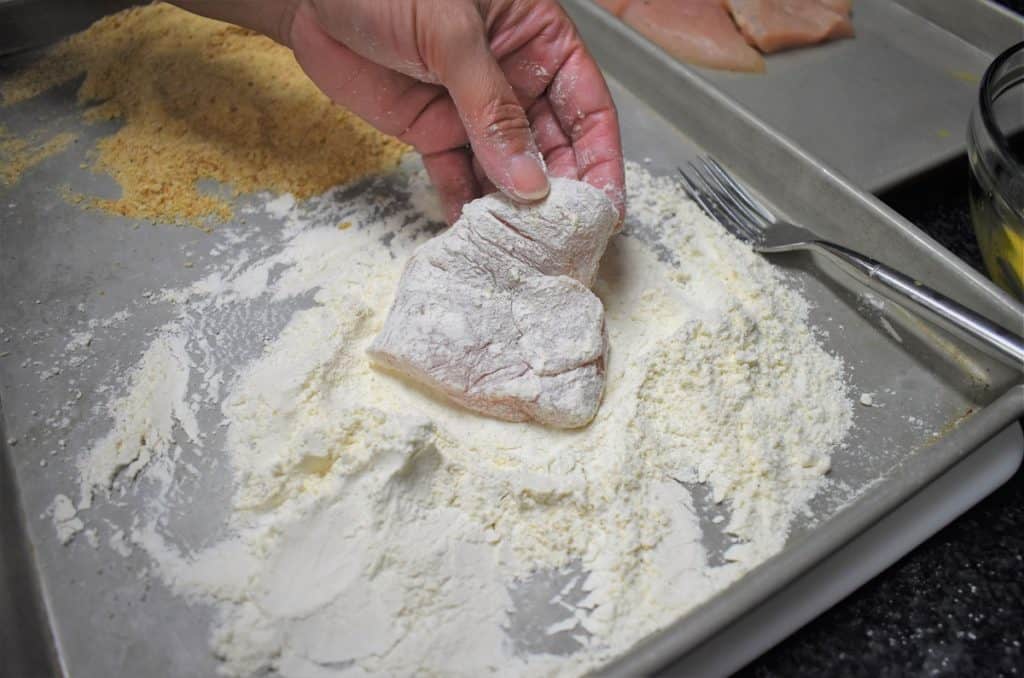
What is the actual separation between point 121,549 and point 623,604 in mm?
645

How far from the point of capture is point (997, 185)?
3.93 ft

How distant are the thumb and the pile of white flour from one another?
0.23m

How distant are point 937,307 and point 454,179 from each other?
80cm

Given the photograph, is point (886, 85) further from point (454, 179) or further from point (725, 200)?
point (454, 179)

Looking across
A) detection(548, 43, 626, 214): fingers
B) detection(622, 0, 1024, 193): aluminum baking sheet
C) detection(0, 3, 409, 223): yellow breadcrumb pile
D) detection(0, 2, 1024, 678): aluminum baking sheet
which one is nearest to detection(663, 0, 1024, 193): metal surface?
detection(622, 0, 1024, 193): aluminum baking sheet

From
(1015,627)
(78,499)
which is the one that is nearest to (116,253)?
(78,499)

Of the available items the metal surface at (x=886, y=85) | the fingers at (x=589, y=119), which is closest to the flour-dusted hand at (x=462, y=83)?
the fingers at (x=589, y=119)

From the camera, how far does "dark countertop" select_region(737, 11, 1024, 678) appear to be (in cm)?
92

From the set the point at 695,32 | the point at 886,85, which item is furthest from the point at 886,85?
the point at 695,32

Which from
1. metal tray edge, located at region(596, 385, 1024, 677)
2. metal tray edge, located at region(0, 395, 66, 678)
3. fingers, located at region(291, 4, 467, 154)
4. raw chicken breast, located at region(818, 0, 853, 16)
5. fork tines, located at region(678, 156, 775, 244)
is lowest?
metal tray edge, located at region(0, 395, 66, 678)

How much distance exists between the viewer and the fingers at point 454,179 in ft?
4.41

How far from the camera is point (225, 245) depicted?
1.33 meters

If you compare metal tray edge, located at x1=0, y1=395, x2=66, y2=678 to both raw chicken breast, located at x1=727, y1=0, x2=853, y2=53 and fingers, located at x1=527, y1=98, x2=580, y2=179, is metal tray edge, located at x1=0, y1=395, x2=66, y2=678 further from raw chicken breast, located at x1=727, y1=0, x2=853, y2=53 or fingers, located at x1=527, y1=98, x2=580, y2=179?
raw chicken breast, located at x1=727, y1=0, x2=853, y2=53

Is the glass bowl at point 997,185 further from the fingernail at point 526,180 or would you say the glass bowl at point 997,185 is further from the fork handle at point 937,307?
the fingernail at point 526,180
